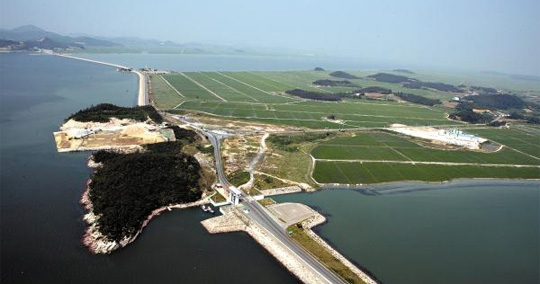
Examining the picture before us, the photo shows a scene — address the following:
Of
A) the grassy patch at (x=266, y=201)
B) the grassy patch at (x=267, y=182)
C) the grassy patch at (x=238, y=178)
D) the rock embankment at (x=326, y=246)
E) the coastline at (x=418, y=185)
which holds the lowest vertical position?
the rock embankment at (x=326, y=246)

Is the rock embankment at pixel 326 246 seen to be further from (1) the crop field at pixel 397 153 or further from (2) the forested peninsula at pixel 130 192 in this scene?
(1) the crop field at pixel 397 153

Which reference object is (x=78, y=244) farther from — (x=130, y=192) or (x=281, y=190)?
(x=281, y=190)

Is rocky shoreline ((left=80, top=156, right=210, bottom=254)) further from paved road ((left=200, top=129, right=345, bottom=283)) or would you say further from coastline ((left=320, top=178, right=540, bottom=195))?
coastline ((left=320, top=178, right=540, bottom=195))

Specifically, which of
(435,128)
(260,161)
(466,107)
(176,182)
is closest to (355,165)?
(260,161)

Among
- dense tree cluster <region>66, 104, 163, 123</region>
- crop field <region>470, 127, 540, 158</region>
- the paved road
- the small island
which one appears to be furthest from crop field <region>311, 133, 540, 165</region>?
dense tree cluster <region>66, 104, 163, 123</region>

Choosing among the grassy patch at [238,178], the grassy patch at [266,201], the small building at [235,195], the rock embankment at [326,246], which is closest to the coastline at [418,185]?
the grassy patch at [266,201]

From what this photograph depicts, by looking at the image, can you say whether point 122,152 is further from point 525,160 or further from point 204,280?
point 525,160
